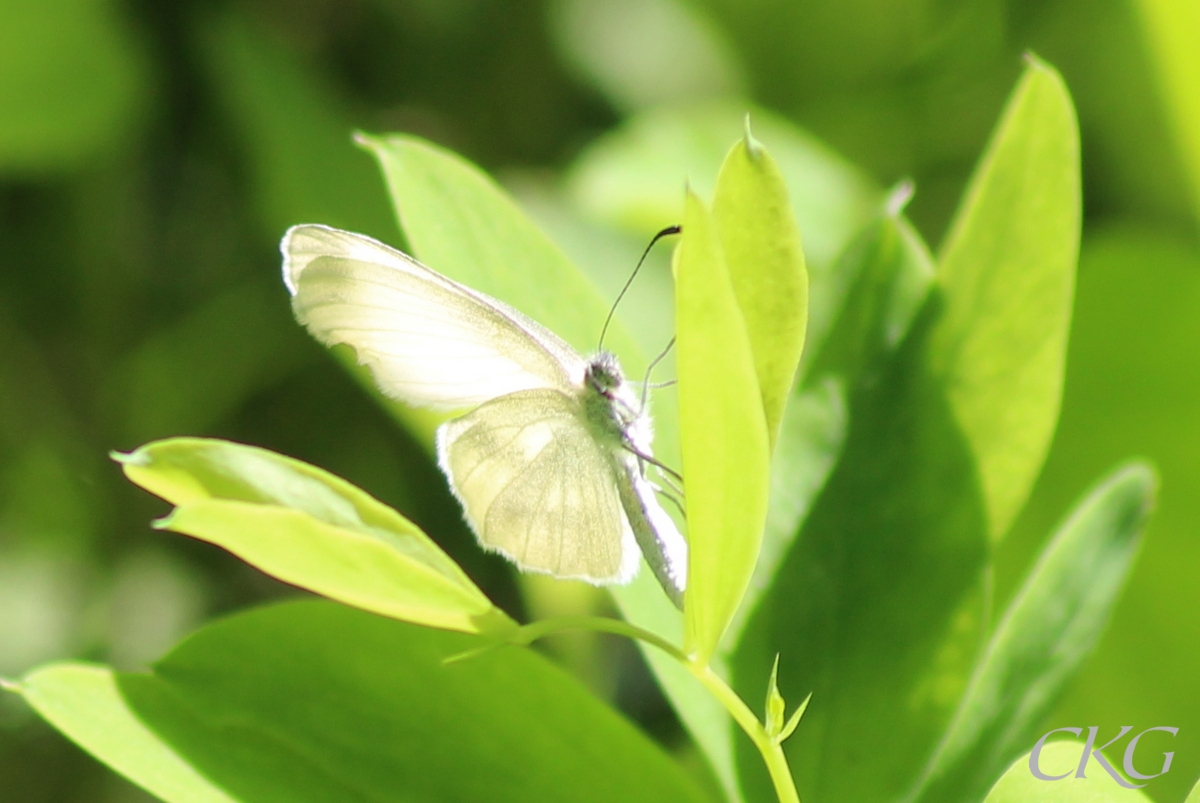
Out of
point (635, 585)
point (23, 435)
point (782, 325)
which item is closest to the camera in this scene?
point (782, 325)

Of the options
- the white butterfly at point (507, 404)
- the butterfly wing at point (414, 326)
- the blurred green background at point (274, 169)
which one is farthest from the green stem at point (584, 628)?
the blurred green background at point (274, 169)

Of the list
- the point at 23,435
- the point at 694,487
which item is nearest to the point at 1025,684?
the point at 694,487

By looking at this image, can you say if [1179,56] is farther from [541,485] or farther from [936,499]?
[541,485]

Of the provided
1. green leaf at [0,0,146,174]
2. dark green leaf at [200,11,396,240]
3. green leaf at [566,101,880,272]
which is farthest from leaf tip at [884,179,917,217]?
green leaf at [0,0,146,174]

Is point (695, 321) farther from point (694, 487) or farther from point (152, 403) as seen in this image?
point (152, 403)

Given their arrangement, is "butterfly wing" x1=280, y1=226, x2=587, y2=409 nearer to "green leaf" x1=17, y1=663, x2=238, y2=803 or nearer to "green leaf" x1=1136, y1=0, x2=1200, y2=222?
"green leaf" x1=17, y1=663, x2=238, y2=803

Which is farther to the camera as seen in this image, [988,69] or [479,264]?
[988,69]
